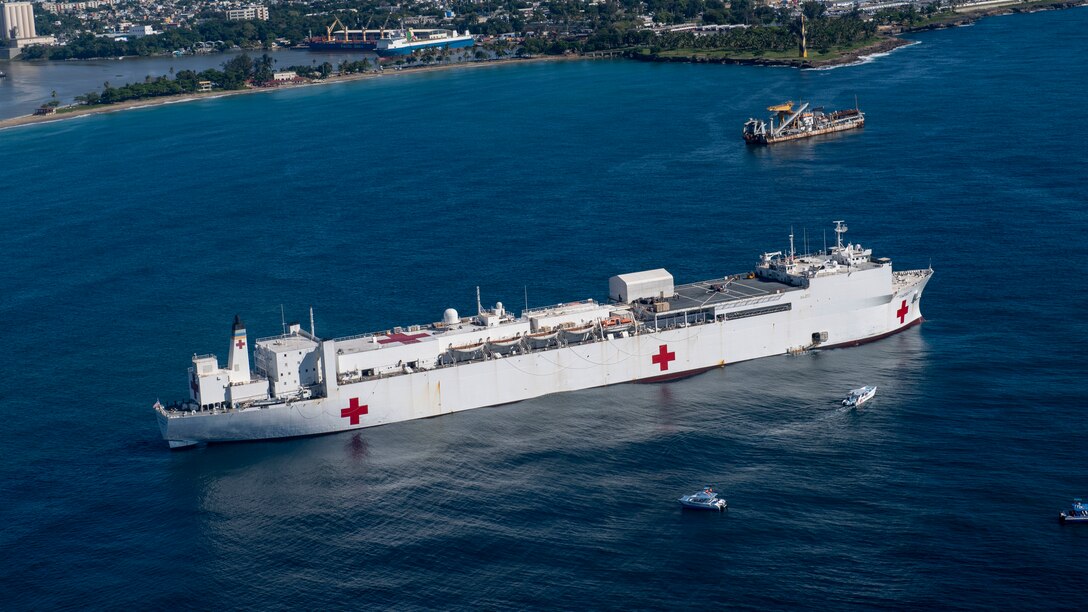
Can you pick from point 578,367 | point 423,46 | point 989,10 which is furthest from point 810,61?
point 578,367

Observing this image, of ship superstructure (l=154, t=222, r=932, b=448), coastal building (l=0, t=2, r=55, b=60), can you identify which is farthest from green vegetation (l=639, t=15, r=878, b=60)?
coastal building (l=0, t=2, r=55, b=60)

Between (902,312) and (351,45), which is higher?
(351,45)

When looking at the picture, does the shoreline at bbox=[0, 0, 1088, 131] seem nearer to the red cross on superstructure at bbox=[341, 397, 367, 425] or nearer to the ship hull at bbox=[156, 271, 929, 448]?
the ship hull at bbox=[156, 271, 929, 448]

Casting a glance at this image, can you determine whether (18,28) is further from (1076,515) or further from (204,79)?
(1076,515)

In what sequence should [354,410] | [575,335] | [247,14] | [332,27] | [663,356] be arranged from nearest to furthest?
1. [354,410]
2. [575,335]
3. [663,356]
4. [332,27]
5. [247,14]

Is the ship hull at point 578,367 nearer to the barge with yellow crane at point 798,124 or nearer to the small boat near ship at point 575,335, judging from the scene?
the small boat near ship at point 575,335

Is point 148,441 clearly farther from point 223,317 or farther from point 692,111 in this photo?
point 692,111
